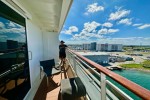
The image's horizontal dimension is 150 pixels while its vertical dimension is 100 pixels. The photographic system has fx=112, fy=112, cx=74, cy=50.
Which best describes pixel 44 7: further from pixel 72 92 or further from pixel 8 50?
pixel 72 92

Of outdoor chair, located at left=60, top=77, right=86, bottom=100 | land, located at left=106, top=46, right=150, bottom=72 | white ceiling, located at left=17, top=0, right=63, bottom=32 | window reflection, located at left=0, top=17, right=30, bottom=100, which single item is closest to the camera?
window reflection, located at left=0, top=17, right=30, bottom=100

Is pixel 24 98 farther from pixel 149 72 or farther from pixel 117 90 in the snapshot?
pixel 149 72

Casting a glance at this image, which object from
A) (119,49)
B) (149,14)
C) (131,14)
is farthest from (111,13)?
(119,49)

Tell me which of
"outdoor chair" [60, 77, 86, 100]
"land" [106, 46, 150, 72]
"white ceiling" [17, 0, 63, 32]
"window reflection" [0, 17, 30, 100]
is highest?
"white ceiling" [17, 0, 63, 32]

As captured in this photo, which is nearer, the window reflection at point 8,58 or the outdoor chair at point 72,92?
the window reflection at point 8,58

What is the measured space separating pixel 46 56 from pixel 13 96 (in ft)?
12.5

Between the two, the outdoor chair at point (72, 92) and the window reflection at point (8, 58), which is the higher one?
the window reflection at point (8, 58)

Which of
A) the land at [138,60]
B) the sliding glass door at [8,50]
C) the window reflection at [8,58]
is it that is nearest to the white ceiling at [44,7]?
the sliding glass door at [8,50]

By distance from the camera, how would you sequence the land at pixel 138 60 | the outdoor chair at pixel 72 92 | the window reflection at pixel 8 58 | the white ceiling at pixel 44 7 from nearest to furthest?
1. the window reflection at pixel 8 58
2. the outdoor chair at pixel 72 92
3. the white ceiling at pixel 44 7
4. the land at pixel 138 60

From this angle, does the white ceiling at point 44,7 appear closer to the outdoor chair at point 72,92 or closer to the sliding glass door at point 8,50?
the sliding glass door at point 8,50

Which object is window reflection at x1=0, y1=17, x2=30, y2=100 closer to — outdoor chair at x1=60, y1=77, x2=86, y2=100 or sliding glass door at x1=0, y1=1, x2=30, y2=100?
sliding glass door at x1=0, y1=1, x2=30, y2=100

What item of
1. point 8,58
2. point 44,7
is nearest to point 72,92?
point 8,58

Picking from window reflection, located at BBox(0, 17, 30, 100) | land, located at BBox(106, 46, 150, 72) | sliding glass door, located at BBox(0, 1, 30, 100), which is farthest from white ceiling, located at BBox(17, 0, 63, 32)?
land, located at BBox(106, 46, 150, 72)

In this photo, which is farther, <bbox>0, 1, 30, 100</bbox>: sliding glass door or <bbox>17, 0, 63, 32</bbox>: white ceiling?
<bbox>17, 0, 63, 32</bbox>: white ceiling
